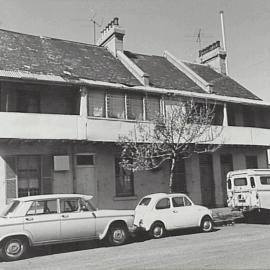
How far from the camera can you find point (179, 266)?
301 inches

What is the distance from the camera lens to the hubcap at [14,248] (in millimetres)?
9484

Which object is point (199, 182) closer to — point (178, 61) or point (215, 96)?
point (215, 96)

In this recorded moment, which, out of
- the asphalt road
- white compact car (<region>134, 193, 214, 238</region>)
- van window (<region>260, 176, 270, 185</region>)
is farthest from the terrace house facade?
the asphalt road

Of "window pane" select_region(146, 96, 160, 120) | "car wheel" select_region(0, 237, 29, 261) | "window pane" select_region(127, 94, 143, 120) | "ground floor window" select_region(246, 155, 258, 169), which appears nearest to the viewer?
"car wheel" select_region(0, 237, 29, 261)

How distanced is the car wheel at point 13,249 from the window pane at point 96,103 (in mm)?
7808

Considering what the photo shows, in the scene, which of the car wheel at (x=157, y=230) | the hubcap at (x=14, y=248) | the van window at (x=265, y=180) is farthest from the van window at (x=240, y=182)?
the hubcap at (x=14, y=248)

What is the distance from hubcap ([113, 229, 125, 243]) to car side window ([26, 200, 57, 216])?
1.94 m

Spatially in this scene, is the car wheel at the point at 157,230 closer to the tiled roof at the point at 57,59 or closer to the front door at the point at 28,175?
the front door at the point at 28,175

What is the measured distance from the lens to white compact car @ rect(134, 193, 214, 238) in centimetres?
1216

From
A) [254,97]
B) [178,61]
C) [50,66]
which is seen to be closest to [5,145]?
[50,66]

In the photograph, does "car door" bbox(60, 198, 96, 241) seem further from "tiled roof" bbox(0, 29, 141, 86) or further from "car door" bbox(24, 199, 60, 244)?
"tiled roof" bbox(0, 29, 141, 86)

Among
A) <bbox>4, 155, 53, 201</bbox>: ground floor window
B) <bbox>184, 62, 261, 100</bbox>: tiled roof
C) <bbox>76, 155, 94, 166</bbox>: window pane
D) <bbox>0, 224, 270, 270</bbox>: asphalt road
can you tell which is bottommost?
<bbox>0, 224, 270, 270</bbox>: asphalt road

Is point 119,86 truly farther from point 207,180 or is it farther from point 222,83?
point 222,83

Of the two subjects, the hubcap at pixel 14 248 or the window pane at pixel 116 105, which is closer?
the hubcap at pixel 14 248
